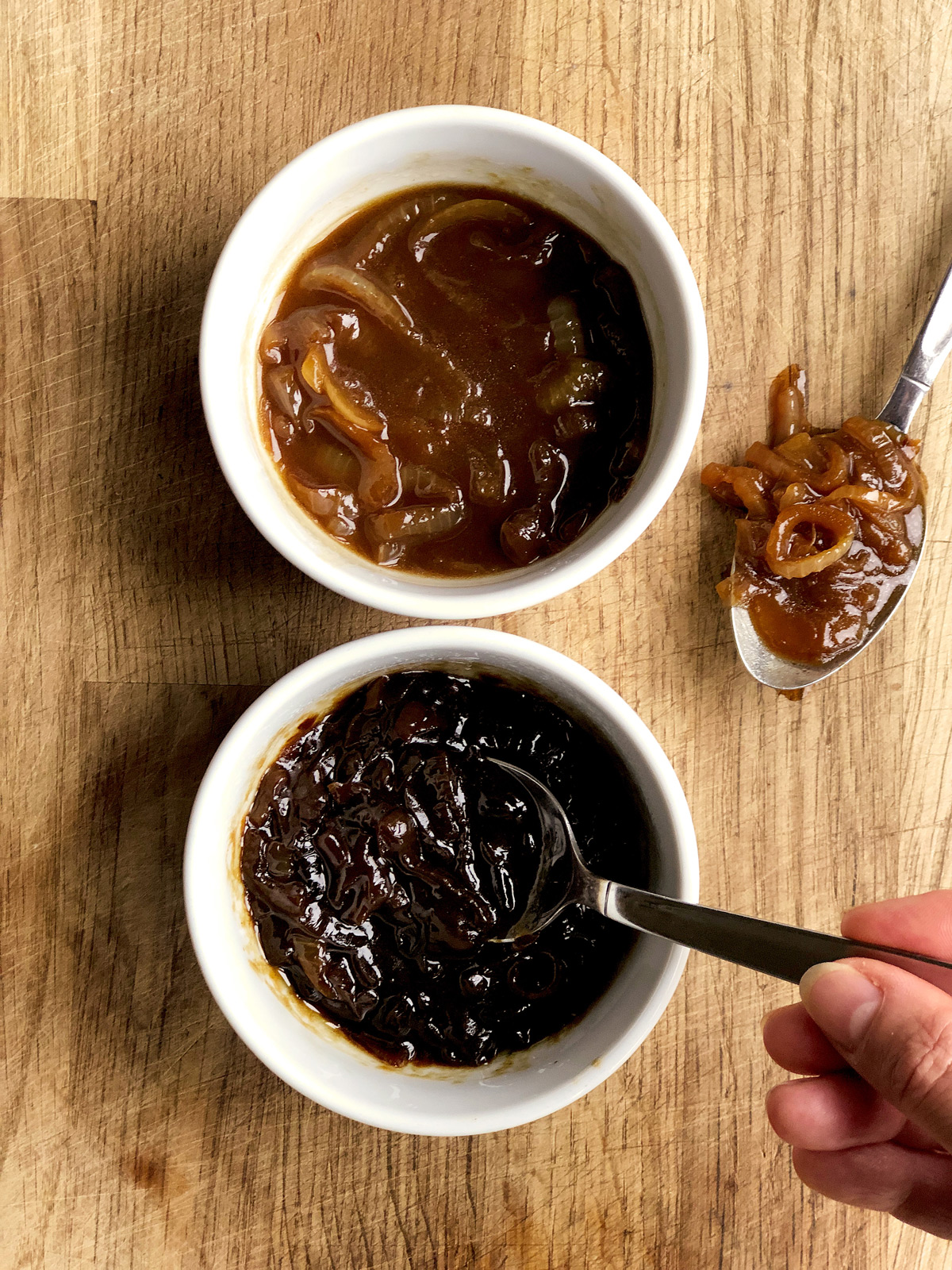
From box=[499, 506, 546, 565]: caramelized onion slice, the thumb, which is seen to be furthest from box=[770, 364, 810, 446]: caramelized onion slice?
the thumb

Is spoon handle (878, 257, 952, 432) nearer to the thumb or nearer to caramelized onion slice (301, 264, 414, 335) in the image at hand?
caramelized onion slice (301, 264, 414, 335)

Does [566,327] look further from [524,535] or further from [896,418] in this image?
[896,418]

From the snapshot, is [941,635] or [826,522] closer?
[826,522]

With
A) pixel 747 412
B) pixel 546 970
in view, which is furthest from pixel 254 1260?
pixel 747 412

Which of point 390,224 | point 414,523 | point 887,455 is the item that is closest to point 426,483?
point 414,523

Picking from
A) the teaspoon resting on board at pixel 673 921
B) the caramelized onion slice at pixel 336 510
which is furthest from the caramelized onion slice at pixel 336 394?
the teaspoon resting on board at pixel 673 921

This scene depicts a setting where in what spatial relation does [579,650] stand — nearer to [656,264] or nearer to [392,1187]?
[656,264]
